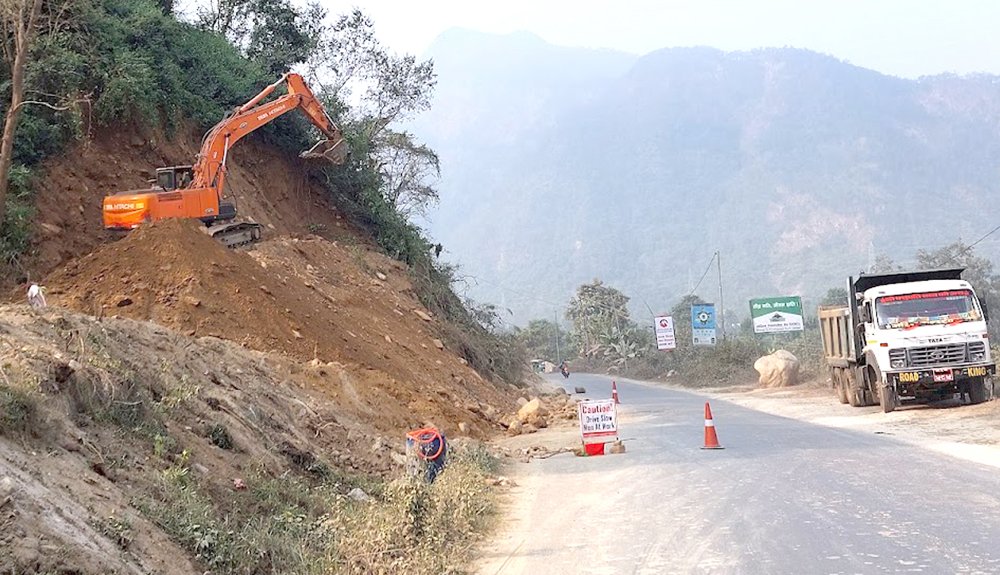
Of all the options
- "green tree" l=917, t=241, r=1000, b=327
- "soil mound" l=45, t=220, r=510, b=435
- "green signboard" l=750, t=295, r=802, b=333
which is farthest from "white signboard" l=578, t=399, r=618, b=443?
"green tree" l=917, t=241, r=1000, b=327

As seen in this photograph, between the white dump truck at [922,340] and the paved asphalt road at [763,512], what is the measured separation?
17.8 ft

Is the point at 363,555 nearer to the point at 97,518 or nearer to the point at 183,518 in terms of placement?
the point at 183,518

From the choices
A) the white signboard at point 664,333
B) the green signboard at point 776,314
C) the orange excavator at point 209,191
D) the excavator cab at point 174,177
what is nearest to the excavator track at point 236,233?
the orange excavator at point 209,191

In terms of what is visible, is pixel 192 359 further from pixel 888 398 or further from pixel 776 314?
pixel 776 314

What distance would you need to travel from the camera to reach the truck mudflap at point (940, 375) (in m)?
21.7

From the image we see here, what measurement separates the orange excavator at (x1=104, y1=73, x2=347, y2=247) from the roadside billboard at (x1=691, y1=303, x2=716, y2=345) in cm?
3640

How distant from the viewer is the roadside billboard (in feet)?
201

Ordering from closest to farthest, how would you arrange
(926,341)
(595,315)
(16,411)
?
(16,411)
(926,341)
(595,315)

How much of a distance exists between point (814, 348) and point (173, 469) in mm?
47823

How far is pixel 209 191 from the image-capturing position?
2517cm

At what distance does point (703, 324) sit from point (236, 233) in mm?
40062

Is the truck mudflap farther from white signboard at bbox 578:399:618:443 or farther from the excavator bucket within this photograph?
the excavator bucket

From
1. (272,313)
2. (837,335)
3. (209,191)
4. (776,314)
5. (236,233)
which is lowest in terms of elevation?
(837,335)

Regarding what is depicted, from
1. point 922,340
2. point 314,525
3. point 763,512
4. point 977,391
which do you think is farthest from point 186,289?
point 977,391
